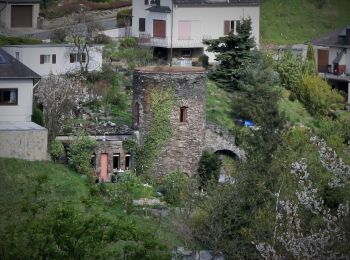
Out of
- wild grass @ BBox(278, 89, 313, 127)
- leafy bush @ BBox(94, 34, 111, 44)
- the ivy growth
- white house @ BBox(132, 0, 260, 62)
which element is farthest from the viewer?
white house @ BBox(132, 0, 260, 62)

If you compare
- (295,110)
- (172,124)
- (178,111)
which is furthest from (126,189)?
(295,110)

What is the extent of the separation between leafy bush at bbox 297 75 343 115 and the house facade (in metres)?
2.60

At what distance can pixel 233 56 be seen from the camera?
6212 cm

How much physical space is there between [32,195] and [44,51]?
18.0 meters

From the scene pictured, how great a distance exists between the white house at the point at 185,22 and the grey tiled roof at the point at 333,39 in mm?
2997

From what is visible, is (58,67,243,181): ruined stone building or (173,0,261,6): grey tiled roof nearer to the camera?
(58,67,243,181): ruined stone building

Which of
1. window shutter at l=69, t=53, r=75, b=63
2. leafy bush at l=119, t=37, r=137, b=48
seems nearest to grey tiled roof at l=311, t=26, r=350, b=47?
leafy bush at l=119, t=37, r=137, b=48

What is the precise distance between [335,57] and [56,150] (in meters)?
20.6

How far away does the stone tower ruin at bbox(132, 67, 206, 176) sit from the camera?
5256 cm

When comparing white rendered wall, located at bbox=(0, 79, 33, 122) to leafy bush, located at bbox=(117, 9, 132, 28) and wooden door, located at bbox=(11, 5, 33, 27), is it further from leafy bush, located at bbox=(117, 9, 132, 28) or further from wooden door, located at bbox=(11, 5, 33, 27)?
leafy bush, located at bbox=(117, 9, 132, 28)

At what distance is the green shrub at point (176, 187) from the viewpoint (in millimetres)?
49469

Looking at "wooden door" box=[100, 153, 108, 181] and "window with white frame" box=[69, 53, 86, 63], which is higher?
"window with white frame" box=[69, 53, 86, 63]

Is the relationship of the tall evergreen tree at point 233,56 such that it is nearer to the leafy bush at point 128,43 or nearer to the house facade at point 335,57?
the leafy bush at point 128,43

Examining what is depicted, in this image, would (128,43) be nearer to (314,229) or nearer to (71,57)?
(71,57)
